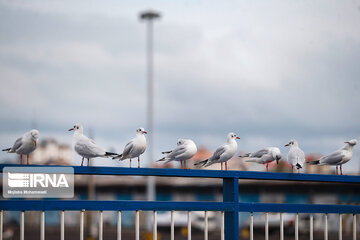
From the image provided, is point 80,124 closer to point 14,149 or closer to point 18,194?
point 14,149

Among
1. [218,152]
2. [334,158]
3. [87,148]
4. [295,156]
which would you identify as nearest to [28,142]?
[87,148]

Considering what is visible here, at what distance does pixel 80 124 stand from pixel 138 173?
1.65 m

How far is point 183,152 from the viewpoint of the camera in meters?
7.05

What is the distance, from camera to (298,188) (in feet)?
158

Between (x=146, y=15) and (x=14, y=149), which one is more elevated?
(x=146, y=15)

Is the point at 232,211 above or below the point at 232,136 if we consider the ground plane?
below

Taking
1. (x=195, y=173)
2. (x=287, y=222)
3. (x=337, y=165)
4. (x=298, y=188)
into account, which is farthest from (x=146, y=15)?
(x=298, y=188)

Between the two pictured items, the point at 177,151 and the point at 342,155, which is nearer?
the point at 177,151

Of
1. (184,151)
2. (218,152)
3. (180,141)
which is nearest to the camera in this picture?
(184,151)

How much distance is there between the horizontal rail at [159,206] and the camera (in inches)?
199

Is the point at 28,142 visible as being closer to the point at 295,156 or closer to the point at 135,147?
the point at 135,147

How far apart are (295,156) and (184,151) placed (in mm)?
1629

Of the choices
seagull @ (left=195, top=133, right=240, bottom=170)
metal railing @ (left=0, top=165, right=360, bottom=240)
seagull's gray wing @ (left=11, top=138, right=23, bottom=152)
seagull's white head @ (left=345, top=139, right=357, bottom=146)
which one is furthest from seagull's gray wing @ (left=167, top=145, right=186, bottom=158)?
seagull's white head @ (left=345, top=139, right=357, bottom=146)

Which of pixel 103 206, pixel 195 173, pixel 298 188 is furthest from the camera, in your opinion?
pixel 298 188
